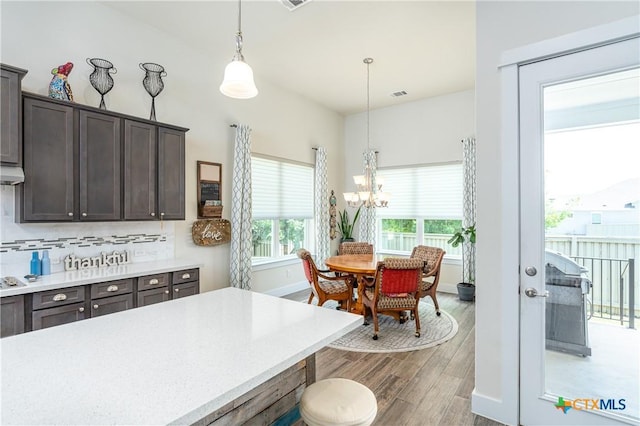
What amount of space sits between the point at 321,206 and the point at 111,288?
3.91 meters

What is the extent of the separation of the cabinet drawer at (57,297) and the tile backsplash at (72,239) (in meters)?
0.57

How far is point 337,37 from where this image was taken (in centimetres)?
383

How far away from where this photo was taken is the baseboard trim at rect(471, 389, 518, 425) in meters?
2.12

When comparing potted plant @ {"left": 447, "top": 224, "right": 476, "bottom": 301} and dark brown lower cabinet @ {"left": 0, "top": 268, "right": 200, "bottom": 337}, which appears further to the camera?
potted plant @ {"left": 447, "top": 224, "right": 476, "bottom": 301}

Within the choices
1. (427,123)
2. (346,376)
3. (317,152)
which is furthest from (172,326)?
(427,123)

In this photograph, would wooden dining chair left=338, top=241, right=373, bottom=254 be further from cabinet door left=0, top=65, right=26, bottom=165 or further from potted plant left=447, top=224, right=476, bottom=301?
cabinet door left=0, top=65, right=26, bottom=165

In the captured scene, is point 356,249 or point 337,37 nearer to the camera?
point 337,37

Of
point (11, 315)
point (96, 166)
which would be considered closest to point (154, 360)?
point (11, 315)

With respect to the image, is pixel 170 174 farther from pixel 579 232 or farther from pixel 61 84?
pixel 579 232

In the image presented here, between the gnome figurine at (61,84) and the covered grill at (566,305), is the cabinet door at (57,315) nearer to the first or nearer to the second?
the gnome figurine at (61,84)

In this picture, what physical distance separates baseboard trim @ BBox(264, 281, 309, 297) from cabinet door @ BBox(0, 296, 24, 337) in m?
3.20

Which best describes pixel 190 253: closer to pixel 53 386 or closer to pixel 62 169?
pixel 62 169

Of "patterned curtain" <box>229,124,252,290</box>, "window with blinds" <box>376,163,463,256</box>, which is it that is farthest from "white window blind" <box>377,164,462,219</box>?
"patterned curtain" <box>229,124,252,290</box>

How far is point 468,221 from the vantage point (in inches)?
207
